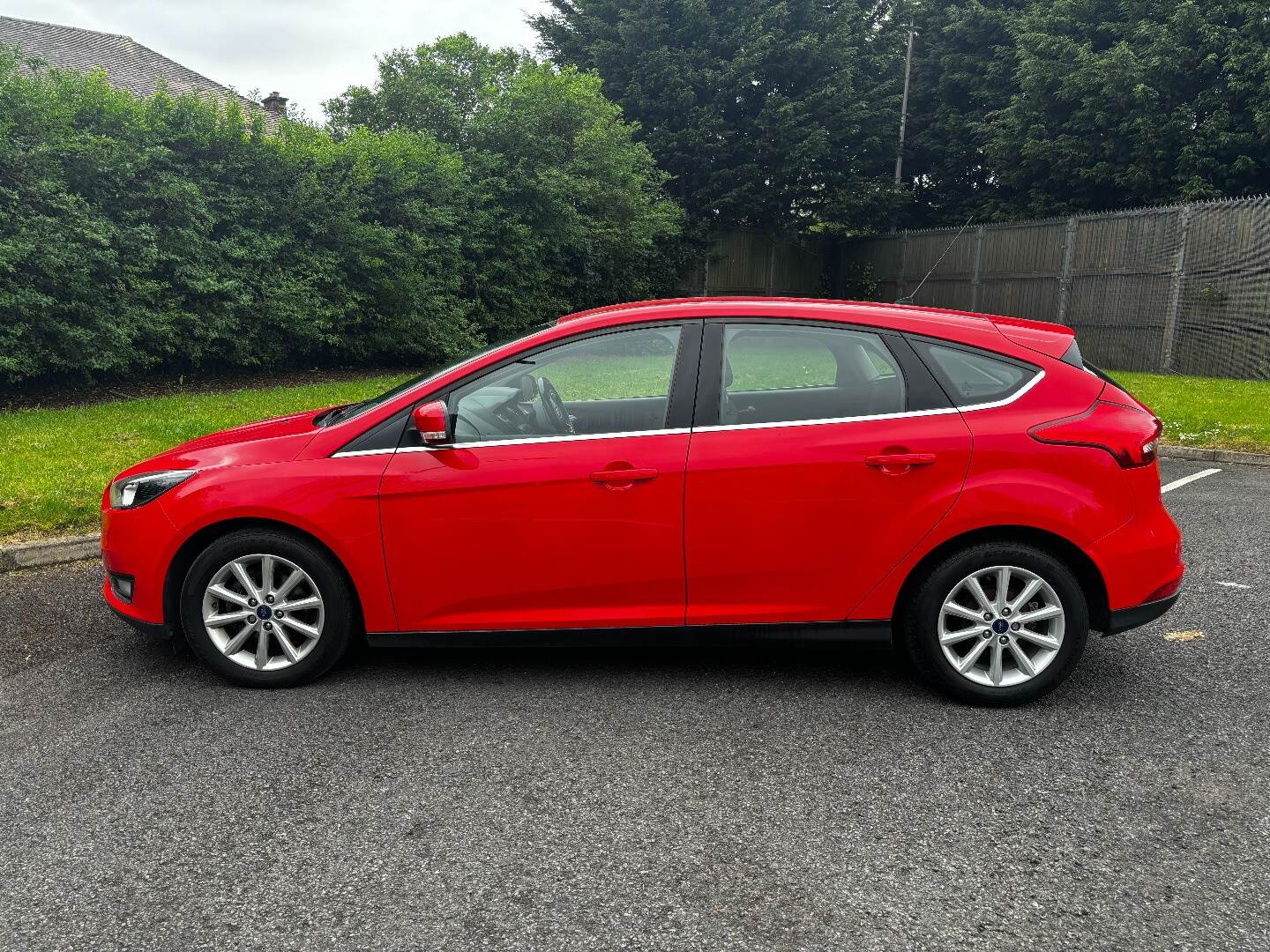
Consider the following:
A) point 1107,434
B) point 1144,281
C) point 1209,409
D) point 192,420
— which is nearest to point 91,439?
point 192,420

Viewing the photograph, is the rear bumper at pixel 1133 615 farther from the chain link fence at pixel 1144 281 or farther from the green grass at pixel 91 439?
the chain link fence at pixel 1144 281

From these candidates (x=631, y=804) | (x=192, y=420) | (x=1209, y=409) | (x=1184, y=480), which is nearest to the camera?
(x=631, y=804)

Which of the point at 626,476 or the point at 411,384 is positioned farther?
the point at 411,384

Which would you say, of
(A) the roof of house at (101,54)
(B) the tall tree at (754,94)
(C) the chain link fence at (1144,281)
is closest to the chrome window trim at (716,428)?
(C) the chain link fence at (1144,281)

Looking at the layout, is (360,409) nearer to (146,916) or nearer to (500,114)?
(146,916)

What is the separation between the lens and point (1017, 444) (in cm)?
396

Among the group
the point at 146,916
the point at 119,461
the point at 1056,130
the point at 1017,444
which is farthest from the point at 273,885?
the point at 1056,130

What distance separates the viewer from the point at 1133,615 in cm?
403

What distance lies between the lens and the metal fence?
16703 mm

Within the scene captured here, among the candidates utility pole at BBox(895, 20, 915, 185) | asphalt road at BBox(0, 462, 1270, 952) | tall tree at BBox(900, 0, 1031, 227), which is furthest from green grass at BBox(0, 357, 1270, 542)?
utility pole at BBox(895, 20, 915, 185)

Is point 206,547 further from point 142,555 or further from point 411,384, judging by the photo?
point 411,384

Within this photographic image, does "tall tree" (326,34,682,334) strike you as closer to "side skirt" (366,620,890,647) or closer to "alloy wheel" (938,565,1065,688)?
"side skirt" (366,620,890,647)

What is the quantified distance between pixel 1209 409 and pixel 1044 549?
32.4 ft

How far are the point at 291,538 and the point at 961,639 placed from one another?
8.97 ft
